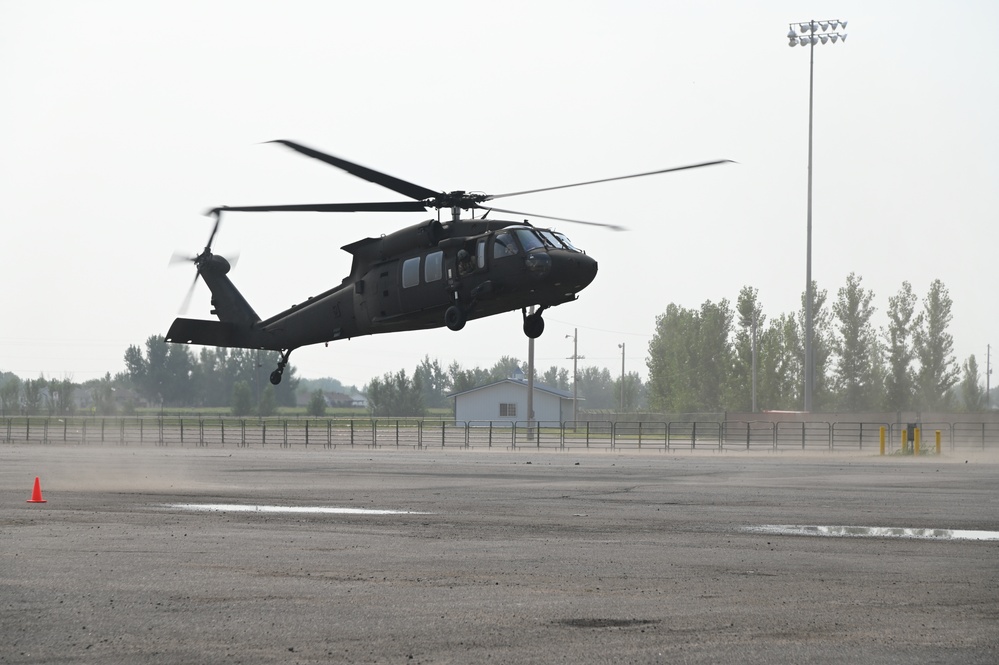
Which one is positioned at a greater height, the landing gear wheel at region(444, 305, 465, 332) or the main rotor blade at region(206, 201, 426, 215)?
the main rotor blade at region(206, 201, 426, 215)

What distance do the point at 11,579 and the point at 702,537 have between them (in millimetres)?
8563

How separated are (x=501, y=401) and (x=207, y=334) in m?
70.9

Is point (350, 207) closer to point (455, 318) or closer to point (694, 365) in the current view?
point (455, 318)

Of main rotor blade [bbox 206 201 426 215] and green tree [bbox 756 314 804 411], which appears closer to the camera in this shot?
main rotor blade [bbox 206 201 426 215]

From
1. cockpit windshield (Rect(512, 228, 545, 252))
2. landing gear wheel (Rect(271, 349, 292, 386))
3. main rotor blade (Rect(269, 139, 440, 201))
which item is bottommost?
landing gear wheel (Rect(271, 349, 292, 386))

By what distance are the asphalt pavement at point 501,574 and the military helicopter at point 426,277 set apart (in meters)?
3.62

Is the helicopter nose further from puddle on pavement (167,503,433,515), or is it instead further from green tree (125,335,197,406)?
green tree (125,335,197,406)

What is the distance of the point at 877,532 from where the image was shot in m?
16.0

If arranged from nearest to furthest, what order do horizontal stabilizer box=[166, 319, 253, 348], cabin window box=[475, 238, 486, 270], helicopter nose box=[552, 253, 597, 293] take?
helicopter nose box=[552, 253, 597, 293] → cabin window box=[475, 238, 486, 270] → horizontal stabilizer box=[166, 319, 253, 348]

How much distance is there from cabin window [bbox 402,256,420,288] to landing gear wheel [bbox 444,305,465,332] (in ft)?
3.31

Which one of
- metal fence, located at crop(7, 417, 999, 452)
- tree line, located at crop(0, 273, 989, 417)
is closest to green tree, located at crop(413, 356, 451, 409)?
tree line, located at crop(0, 273, 989, 417)

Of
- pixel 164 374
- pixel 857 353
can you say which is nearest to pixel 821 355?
pixel 857 353

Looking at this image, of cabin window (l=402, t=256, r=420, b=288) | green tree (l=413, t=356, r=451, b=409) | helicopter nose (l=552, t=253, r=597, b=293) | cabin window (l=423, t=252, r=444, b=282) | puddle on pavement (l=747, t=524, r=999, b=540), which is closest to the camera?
puddle on pavement (l=747, t=524, r=999, b=540)

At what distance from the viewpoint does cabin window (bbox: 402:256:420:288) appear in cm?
2356
